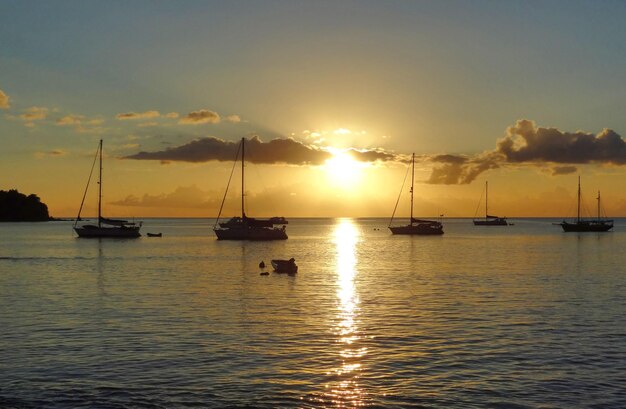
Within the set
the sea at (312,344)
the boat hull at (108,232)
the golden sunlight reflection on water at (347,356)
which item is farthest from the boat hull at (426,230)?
the golden sunlight reflection on water at (347,356)

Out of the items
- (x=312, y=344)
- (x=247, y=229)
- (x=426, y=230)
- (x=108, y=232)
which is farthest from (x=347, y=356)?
(x=426, y=230)

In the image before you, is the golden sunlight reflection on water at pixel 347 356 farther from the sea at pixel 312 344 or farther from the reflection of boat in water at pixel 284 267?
the reflection of boat in water at pixel 284 267

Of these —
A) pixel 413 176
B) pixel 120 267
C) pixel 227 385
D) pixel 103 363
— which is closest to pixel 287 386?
pixel 227 385

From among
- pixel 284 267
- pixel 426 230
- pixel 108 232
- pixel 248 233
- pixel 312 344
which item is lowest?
pixel 312 344

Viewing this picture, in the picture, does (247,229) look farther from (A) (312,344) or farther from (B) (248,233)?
(A) (312,344)

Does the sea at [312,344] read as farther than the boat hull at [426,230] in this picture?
No

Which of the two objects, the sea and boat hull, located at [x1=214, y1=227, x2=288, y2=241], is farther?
boat hull, located at [x1=214, y1=227, x2=288, y2=241]

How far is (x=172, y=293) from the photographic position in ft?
151

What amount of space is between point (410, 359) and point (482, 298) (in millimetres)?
20503

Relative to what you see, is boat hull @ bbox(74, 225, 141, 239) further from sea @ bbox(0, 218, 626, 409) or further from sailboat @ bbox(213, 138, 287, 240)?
sea @ bbox(0, 218, 626, 409)

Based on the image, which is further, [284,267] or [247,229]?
[247,229]

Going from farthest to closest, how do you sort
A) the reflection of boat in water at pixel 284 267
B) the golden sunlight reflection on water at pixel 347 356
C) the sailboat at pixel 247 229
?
the sailboat at pixel 247 229 < the reflection of boat in water at pixel 284 267 < the golden sunlight reflection on water at pixel 347 356

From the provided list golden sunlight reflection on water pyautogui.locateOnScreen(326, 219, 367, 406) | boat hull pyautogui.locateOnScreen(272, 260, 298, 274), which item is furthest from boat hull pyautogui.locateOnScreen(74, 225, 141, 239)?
golden sunlight reflection on water pyautogui.locateOnScreen(326, 219, 367, 406)

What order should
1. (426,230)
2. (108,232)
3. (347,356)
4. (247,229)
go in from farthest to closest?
(426,230) < (108,232) < (247,229) < (347,356)
